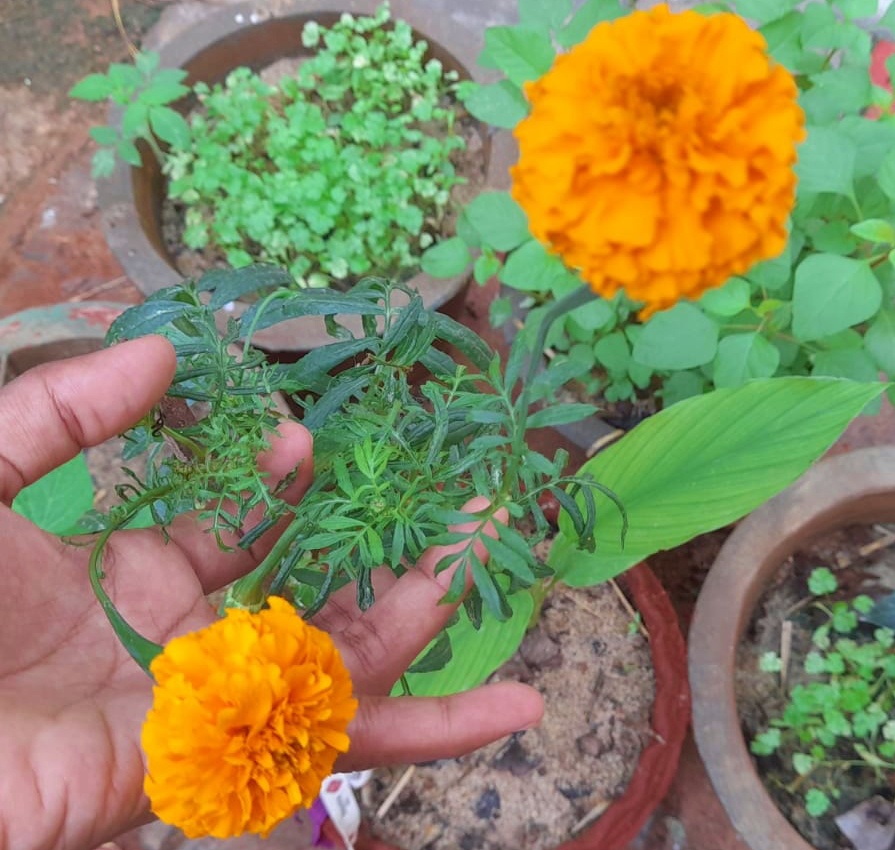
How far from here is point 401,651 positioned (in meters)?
0.74

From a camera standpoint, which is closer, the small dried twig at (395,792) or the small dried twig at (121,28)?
the small dried twig at (395,792)

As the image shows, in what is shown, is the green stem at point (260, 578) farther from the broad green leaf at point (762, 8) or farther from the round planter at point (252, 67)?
the broad green leaf at point (762, 8)

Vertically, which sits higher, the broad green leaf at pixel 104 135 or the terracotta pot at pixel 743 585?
the broad green leaf at pixel 104 135

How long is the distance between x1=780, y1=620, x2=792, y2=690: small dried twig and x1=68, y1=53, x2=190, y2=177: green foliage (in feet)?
3.63

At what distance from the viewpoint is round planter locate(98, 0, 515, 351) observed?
120 centimetres

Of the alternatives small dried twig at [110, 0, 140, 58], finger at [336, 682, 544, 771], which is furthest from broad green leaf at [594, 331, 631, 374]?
small dried twig at [110, 0, 140, 58]

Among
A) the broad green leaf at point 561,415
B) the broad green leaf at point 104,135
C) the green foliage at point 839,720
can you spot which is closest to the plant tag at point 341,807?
the green foliage at point 839,720

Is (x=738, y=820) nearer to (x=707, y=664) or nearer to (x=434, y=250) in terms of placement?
(x=707, y=664)

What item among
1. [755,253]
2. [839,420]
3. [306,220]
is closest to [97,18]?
[306,220]

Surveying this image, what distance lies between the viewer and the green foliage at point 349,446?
0.62 meters

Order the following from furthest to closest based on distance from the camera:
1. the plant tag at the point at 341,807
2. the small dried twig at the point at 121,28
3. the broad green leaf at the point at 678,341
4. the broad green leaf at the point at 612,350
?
the small dried twig at the point at 121,28 → the broad green leaf at the point at 612,350 → the plant tag at the point at 341,807 → the broad green leaf at the point at 678,341

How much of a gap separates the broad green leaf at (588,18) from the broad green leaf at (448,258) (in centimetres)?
29

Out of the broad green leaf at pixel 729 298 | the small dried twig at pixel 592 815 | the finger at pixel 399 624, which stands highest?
the broad green leaf at pixel 729 298

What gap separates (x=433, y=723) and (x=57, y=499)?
64 centimetres
